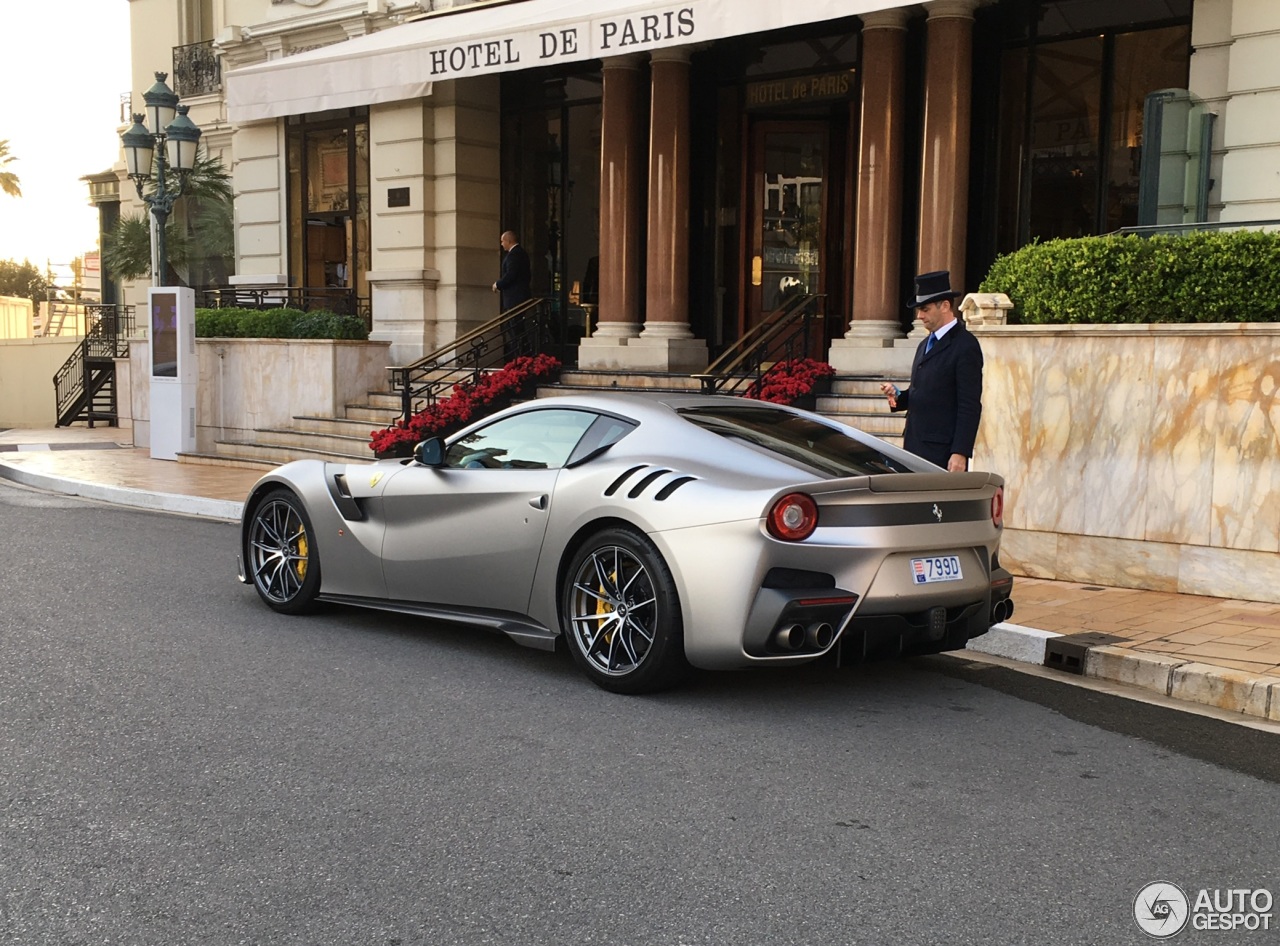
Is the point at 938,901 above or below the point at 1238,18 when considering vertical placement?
below

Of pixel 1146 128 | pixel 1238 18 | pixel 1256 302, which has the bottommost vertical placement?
pixel 1256 302

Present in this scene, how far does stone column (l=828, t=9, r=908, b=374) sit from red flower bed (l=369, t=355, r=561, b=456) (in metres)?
3.70

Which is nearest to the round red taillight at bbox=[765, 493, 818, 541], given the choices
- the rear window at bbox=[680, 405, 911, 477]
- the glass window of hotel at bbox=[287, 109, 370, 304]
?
the rear window at bbox=[680, 405, 911, 477]

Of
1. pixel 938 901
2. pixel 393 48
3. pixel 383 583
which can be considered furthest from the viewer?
pixel 393 48

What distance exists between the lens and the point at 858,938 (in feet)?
10.9

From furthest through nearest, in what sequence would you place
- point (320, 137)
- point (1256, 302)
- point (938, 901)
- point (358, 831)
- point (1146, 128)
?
1. point (320, 137)
2. point (1146, 128)
3. point (1256, 302)
4. point (358, 831)
5. point (938, 901)

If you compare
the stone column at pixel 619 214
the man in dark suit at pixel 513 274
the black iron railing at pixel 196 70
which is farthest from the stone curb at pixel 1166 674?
the black iron railing at pixel 196 70

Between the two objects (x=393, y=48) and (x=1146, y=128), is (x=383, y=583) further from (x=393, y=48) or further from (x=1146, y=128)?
(x=393, y=48)

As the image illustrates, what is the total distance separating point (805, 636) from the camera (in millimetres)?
5305

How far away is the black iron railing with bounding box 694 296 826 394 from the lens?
1327 cm

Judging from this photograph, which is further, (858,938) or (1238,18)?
(1238,18)

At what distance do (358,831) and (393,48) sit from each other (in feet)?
42.8

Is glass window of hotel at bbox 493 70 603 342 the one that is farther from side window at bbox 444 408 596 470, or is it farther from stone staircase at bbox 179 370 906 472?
side window at bbox 444 408 596 470

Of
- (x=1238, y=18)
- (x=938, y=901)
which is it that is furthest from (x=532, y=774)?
(x=1238, y=18)
